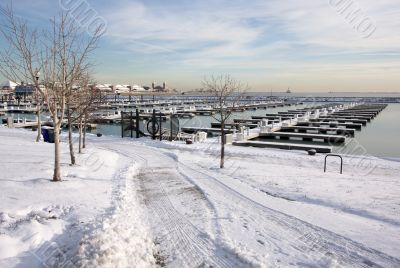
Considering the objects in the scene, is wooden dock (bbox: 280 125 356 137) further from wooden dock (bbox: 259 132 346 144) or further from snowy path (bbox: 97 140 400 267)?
snowy path (bbox: 97 140 400 267)

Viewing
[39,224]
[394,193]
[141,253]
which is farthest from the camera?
[394,193]

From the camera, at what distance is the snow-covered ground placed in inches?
246

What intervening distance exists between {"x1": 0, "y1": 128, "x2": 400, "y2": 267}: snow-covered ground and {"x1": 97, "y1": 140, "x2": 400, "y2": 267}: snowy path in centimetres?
2

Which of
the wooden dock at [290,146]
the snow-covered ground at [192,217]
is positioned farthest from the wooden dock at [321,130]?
the snow-covered ground at [192,217]

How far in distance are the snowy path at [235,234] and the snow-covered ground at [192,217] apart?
2 centimetres

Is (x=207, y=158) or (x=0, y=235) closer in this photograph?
(x=0, y=235)

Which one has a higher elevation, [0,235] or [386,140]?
[0,235]

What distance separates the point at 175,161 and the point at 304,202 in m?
7.91

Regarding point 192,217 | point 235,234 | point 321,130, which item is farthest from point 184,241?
point 321,130

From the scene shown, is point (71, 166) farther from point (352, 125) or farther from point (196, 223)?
point (352, 125)

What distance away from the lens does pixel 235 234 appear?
24.4 feet

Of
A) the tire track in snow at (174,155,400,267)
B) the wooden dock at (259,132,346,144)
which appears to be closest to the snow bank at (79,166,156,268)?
the tire track in snow at (174,155,400,267)

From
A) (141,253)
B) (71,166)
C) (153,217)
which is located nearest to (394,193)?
(153,217)

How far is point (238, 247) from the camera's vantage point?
6.70 meters
